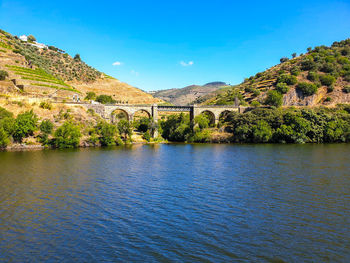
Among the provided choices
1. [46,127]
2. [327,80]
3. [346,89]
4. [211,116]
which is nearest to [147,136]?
[211,116]

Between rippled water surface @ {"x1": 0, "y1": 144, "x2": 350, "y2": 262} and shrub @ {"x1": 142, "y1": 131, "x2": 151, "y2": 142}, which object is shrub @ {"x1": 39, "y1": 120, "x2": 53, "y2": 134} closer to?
shrub @ {"x1": 142, "y1": 131, "x2": 151, "y2": 142}

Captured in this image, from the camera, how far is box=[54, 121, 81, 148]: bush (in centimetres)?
5444

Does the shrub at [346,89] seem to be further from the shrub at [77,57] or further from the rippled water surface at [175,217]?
the shrub at [77,57]

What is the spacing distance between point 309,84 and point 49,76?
9745 centimetres

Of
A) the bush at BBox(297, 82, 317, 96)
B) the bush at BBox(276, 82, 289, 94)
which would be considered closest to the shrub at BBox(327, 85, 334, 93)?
the bush at BBox(297, 82, 317, 96)

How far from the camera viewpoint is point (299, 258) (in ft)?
36.7

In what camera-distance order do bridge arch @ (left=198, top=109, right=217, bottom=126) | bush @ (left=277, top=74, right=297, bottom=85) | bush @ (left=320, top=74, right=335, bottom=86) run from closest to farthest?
1. bridge arch @ (left=198, top=109, right=217, bottom=126)
2. bush @ (left=320, top=74, right=335, bottom=86)
3. bush @ (left=277, top=74, right=297, bottom=85)

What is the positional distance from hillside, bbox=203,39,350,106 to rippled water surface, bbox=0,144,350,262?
8108 cm

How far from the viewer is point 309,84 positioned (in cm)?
10406

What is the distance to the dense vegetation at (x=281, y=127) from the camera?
6894 centimetres

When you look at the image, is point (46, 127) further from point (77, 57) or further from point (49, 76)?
point (77, 57)

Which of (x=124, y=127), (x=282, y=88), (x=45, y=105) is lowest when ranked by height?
(x=124, y=127)

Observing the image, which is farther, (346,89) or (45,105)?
(346,89)

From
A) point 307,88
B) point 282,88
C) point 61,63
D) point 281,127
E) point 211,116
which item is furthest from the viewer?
point 61,63
